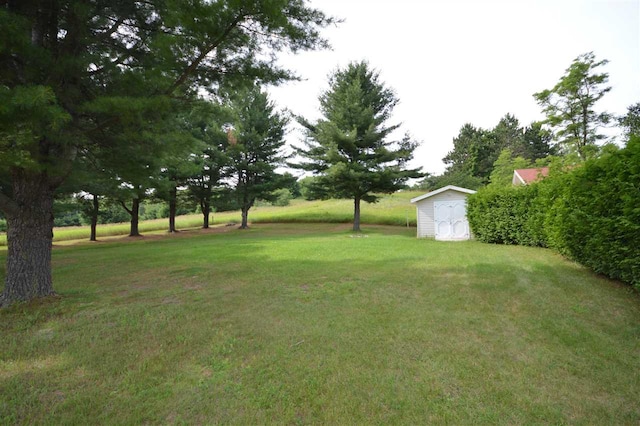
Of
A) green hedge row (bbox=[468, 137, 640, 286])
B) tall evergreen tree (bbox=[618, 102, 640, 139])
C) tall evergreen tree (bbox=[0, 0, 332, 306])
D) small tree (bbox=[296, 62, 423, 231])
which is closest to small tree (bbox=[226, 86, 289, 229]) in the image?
small tree (bbox=[296, 62, 423, 231])

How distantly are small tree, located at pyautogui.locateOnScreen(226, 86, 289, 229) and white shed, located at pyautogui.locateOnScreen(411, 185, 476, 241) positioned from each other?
12319mm

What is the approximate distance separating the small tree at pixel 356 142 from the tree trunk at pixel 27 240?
14.4m

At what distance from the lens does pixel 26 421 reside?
2064 millimetres

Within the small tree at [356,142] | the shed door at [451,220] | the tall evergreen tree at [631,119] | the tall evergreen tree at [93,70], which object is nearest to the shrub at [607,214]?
the tall evergreen tree at [93,70]

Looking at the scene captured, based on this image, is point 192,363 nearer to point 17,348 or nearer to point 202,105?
point 17,348

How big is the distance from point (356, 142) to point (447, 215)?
304 inches

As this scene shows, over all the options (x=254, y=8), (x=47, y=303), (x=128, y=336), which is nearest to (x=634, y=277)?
(x=254, y=8)

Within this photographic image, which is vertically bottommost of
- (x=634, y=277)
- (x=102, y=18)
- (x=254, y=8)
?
(x=634, y=277)

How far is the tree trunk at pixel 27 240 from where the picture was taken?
4.50 metres

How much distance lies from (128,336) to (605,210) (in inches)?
299

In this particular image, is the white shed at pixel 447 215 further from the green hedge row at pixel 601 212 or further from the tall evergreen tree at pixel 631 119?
the tall evergreen tree at pixel 631 119

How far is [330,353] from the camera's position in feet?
9.80

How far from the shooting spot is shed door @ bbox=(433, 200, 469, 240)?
1457 centimetres

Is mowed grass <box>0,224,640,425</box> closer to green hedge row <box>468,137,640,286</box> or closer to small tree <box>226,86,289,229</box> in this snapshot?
green hedge row <box>468,137,640,286</box>
